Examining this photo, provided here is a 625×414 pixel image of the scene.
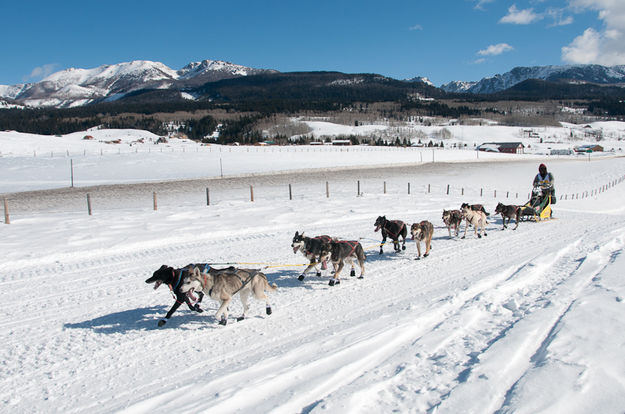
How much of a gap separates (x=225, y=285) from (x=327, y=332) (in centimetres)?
176

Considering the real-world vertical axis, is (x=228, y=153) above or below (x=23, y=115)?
below

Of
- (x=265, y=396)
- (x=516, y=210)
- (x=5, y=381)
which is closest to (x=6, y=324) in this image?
(x=5, y=381)

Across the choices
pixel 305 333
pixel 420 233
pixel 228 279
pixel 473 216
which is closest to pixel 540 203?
pixel 473 216

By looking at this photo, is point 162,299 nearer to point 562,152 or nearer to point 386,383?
point 386,383

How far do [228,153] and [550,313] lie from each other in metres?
73.6

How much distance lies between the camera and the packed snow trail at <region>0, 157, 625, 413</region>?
470cm

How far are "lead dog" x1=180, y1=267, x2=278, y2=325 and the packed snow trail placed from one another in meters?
0.39

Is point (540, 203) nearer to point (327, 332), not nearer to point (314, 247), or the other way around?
point (314, 247)

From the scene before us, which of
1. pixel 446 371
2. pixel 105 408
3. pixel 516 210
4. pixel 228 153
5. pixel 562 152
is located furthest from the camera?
pixel 562 152

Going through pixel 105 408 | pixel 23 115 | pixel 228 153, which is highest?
pixel 23 115

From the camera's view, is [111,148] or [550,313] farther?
[111,148]

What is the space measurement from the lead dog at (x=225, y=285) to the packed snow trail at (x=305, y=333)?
1.28 feet

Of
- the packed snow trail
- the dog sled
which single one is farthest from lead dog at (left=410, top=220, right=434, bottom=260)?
the dog sled

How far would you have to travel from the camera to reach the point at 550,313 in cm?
654
